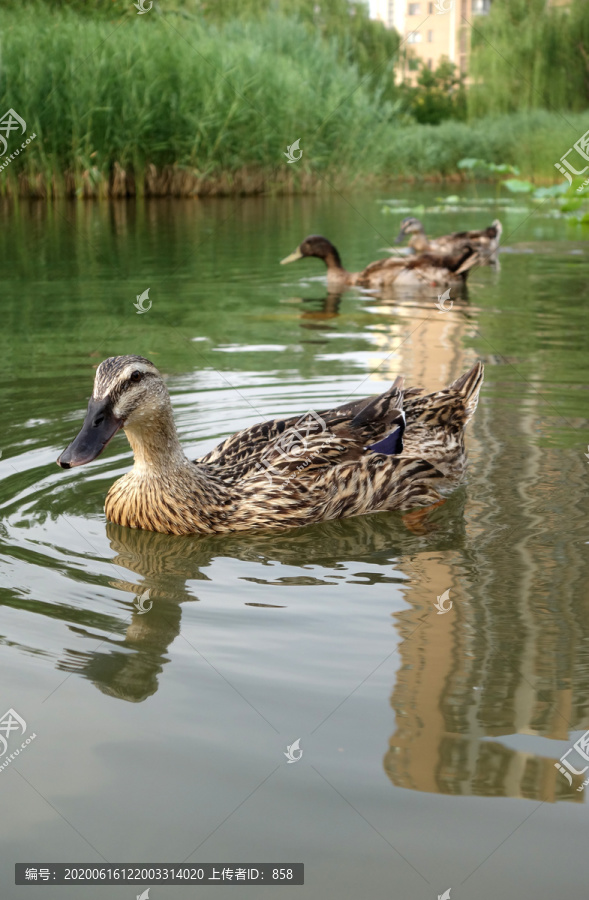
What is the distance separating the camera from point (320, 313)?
11.2 meters

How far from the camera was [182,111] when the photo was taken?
68.5 feet

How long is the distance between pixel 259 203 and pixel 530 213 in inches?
239

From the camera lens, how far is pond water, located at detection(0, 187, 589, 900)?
2.79 meters

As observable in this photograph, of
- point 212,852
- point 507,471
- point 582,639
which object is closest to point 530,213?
point 507,471

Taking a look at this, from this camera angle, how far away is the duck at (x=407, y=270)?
1266cm

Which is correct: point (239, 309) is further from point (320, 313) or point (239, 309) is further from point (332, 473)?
point (332, 473)

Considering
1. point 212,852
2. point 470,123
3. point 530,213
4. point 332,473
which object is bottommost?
point 212,852
